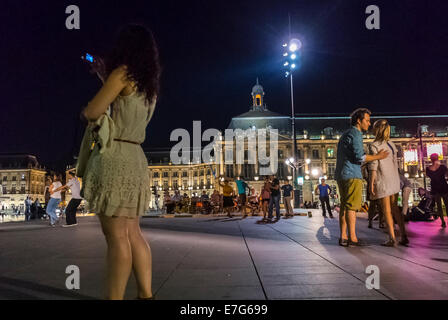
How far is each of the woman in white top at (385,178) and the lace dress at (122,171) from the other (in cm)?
434

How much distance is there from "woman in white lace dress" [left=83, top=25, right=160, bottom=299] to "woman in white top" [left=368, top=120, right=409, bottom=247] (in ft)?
14.1

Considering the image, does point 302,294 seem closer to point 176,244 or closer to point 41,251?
point 176,244

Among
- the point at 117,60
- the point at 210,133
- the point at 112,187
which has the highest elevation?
the point at 210,133

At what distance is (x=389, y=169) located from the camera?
585 cm

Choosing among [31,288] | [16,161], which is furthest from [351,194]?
[16,161]

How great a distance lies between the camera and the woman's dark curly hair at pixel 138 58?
7.85 ft

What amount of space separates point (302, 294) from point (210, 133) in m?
88.2

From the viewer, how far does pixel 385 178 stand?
5.78m

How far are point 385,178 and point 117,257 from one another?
→ 4730 mm

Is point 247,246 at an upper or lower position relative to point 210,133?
lower

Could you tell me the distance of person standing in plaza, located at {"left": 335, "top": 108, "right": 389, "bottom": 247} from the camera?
547cm
